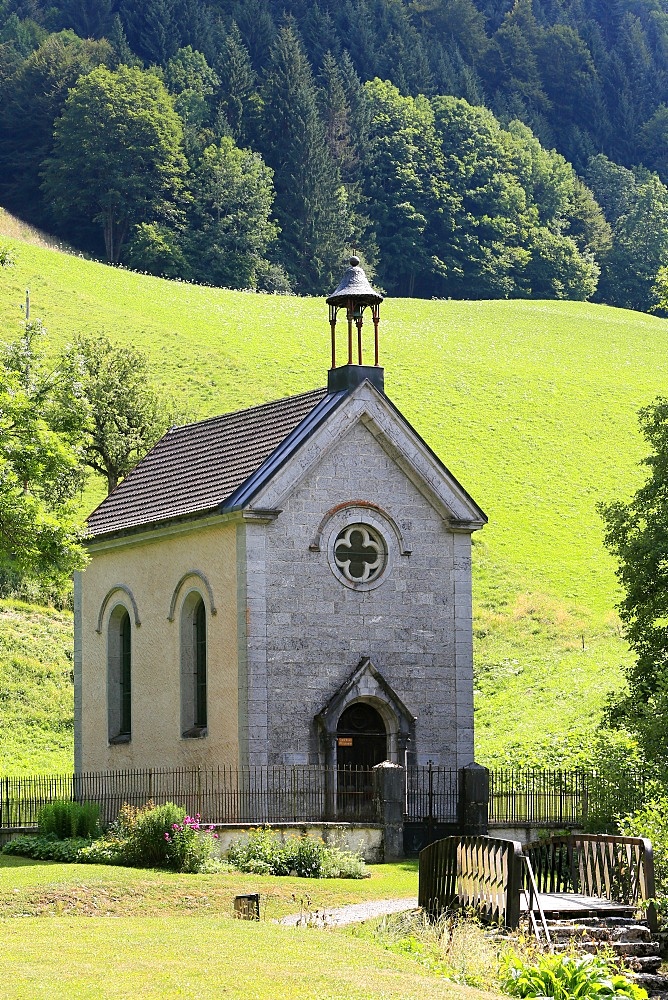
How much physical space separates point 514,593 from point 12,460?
3823 centimetres

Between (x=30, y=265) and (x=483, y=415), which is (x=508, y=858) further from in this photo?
(x=30, y=265)

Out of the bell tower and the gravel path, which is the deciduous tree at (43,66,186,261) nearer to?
the bell tower

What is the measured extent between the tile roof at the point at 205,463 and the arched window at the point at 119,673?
85.5 inches

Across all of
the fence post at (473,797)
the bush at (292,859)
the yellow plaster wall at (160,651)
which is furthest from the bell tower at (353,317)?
the bush at (292,859)

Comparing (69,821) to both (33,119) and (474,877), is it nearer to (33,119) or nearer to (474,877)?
(474,877)

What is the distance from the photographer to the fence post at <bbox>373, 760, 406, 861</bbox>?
103 feet

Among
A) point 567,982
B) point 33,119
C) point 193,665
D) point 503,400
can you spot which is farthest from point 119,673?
point 33,119

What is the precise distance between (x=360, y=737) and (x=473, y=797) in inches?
114

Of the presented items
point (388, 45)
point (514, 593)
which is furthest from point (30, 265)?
point (388, 45)

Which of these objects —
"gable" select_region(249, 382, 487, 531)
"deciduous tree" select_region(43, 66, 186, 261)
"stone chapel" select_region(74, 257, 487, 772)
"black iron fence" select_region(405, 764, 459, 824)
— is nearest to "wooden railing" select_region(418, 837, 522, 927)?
"black iron fence" select_region(405, 764, 459, 824)

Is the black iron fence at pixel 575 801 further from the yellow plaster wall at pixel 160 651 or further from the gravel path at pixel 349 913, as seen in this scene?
the gravel path at pixel 349 913

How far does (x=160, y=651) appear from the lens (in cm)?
3700

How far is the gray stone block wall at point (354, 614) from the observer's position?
111 ft

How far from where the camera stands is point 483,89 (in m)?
194
